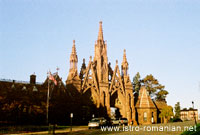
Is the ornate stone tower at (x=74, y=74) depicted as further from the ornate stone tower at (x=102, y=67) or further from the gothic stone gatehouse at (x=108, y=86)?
the ornate stone tower at (x=102, y=67)

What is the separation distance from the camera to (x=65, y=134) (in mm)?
25531

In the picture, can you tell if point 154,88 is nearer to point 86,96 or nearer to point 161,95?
point 161,95

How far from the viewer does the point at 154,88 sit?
3327 inches

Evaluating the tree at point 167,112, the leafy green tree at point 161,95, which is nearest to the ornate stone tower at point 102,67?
the tree at point 167,112

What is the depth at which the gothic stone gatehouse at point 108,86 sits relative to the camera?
54406 mm

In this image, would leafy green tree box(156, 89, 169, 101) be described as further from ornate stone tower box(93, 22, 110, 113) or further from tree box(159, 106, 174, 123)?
ornate stone tower box(93, 22, 110, 113)

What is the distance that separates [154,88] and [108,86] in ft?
108

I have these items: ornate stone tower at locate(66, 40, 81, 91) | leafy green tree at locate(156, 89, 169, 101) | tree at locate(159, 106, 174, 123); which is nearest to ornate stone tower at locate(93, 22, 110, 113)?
ornate stone tower at locate(66, 40, 81, 91)

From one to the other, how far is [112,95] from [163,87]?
101 ft

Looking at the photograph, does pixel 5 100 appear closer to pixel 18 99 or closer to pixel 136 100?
pixel 18 99

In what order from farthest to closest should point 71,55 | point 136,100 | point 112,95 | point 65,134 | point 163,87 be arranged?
→ point 163,87
point 136,100
point 112,95
point 71,55
point 65,134

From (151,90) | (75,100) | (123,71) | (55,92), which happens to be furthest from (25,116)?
(151,90)

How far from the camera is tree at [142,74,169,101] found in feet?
273

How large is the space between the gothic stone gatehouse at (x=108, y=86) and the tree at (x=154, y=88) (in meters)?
20.9
